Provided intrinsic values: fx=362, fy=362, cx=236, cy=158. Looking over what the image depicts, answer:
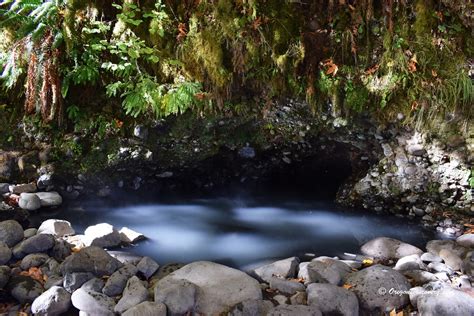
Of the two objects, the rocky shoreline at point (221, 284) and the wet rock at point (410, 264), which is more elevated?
the wet rock at point (410, 264)

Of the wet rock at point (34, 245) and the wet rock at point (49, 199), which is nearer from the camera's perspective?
the wet rock at point (34, 245)

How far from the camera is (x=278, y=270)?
3.75m

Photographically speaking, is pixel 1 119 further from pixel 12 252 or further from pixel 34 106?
pixel 12 252

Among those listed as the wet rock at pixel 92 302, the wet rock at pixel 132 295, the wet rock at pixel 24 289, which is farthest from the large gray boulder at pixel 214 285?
the wet rock at pixel 24 289

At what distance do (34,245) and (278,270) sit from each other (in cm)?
260

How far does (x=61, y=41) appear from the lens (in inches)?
190

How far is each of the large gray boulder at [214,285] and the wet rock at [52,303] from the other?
775mm

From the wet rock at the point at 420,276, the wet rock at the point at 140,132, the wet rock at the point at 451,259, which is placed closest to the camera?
the wet rock at the point at 420,276

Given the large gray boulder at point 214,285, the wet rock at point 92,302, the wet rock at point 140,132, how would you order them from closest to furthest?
the wet rock at point 92,302 < the large gray boulder at point 214,285 < the wet rock at point 140,132

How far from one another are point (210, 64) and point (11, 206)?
11.1ft

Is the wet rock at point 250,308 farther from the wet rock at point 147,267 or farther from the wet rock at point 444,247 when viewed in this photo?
the wet rock at point 444,247

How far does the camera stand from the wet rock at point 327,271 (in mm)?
3479

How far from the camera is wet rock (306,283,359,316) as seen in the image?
9.91 feet

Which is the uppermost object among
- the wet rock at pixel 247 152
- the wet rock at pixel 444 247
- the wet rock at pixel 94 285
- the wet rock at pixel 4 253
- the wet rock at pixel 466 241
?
the wet rock at pixel 247 152
